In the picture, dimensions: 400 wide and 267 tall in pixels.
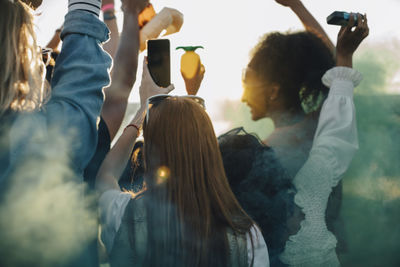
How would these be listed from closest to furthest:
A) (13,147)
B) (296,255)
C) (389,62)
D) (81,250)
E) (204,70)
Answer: (13,147)
(81,250)
(296,255)
(204,70)
(389,62)

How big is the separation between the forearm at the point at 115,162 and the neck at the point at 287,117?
90 centimetres

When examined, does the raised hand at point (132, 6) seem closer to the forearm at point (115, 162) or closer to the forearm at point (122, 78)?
the forearm at point (122, 78)

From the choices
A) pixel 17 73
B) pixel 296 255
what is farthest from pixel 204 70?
pixel 17 73

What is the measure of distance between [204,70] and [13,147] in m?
1.13

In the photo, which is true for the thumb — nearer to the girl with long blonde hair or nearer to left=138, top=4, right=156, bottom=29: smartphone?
the girl with long blonde hair

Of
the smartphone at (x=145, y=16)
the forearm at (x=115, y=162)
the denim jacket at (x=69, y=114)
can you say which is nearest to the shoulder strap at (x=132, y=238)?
the forearm at (x=115, y=162)

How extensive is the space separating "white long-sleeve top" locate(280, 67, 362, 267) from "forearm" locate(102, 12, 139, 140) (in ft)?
2.74

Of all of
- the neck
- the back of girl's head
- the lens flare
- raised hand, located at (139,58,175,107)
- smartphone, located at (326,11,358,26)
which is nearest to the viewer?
the back of girl's head

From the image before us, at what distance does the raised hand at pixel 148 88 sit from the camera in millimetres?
1457

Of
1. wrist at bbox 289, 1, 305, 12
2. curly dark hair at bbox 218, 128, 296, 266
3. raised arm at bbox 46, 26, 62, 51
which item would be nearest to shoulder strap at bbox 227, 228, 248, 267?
curly dark hair at bbox 218, 128, 296, 266

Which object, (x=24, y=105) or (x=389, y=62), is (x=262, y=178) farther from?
(x=389, y=62)

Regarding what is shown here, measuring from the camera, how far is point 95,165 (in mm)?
1235

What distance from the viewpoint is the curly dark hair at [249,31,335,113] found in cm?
206

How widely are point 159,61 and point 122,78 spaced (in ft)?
0.51
